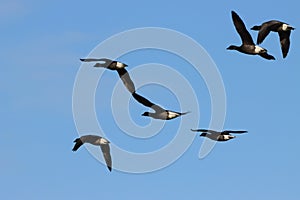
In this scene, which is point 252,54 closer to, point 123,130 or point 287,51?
point 287,51

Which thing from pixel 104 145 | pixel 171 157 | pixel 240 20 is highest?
pixel 240 20

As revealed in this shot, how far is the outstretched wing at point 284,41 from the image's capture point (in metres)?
47.9

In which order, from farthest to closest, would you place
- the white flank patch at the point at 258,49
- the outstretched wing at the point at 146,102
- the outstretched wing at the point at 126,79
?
the outstretched wing at the point at 146,102 < the outstretched wing at the point at 126,79 < the white flank patch at the point at 258,49

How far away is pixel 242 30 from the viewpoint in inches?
1868

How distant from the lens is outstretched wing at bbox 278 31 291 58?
157ft

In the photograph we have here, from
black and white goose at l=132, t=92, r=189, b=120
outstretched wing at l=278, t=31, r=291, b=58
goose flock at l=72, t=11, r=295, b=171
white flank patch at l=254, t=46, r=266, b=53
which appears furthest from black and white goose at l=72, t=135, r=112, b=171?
outstretched wing at l=278, t=31, r=291, b=58

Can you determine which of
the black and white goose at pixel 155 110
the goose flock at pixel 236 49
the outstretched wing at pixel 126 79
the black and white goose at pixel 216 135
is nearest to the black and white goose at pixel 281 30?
the goose flock at pixel 236 49

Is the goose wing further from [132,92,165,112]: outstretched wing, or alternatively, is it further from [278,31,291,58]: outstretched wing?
[132,92,165,112]: outstretched wing

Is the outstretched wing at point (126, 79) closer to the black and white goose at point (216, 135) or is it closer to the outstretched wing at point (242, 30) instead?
the black and white goose at point (216, 135)

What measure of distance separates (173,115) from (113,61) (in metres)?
4.43

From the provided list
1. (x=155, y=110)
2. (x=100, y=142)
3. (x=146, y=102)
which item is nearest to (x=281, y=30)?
(x=155, y=110)

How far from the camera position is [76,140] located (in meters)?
50.2

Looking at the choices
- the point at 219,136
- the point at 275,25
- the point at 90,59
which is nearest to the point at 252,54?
the point at 275,25

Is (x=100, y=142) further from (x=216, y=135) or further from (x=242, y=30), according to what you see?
(x=242, y=30)
